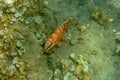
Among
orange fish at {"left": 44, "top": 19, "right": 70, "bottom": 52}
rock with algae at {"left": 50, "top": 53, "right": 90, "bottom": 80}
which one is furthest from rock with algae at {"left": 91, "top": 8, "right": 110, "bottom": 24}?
rock with algae at {"left": 50, "top": 53, "right": 90, "bottom": 80}

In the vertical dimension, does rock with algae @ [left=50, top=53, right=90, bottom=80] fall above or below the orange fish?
below

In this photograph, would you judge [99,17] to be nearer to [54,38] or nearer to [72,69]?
[54,38]

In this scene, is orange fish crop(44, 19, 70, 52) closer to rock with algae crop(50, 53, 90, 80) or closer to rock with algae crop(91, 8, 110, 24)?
rock with algae crop(50, 53, 90, 80)

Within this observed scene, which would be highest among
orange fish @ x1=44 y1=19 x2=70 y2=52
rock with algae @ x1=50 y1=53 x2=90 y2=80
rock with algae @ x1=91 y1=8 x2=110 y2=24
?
rock with algae @ x1=91 y1=8 x2=110 y2=24

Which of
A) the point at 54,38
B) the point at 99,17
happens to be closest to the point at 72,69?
the point at 54,38

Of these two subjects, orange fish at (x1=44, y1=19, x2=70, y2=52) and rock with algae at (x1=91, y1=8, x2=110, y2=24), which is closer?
orange fish at (x1=44, y1=19, x2=70, y2=52)

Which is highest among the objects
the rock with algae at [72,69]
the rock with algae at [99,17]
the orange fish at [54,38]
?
the rock with algae at [99,17]

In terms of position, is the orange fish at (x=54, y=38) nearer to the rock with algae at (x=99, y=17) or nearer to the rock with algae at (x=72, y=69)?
the rock with algae at (x=72, y=69)

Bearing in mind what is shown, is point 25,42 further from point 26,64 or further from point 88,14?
point 88,14

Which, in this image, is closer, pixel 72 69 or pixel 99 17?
pixel 72 69

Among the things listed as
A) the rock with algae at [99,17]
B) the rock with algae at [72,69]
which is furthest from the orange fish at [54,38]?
the rock with algae at [99,17]

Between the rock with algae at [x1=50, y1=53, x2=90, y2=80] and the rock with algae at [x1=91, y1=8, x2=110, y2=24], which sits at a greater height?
the rock with algae at [x1=91, y1=8, x2=110, y2=24]

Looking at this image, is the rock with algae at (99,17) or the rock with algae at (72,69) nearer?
the rock with algae at (72,69)
